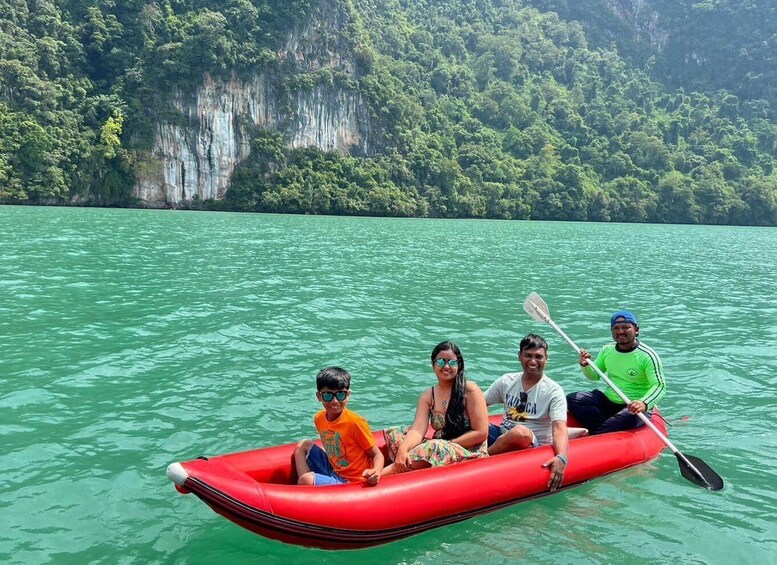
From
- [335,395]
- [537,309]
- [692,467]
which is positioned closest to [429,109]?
[537,309]

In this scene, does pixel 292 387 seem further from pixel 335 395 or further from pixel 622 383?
pixel 622 383

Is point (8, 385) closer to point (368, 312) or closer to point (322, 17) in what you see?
point (368, 312)

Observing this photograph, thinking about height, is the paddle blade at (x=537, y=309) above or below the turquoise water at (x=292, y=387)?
above

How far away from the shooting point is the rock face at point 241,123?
70.7 meters

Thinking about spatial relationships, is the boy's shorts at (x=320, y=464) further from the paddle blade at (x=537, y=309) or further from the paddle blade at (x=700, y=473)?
the paddle blade at (x=537, y=309)

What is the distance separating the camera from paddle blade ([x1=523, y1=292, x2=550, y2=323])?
7730mm

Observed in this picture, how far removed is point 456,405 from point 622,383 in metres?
2.50

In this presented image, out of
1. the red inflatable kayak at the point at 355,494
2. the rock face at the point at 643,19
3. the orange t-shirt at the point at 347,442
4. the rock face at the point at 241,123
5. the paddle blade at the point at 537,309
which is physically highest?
the rock face at the point at 643,19

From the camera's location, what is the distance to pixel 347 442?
4465 millimetres

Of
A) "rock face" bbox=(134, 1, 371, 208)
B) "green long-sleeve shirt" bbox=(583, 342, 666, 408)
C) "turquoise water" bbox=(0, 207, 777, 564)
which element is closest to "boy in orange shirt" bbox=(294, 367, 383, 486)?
"turquoise water" bbox=(0, 207, 777, 564)

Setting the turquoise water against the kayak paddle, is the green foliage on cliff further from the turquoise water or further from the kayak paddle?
the kayak paddle

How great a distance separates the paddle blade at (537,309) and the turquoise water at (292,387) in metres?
1.13

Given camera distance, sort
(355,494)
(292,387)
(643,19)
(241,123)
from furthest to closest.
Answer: (643,19) → (241,123) → (292,387) → (355,494)

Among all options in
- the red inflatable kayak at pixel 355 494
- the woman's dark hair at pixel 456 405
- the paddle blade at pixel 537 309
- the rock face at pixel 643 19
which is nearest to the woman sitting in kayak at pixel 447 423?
the woman's dark hair at pixel 456 405
